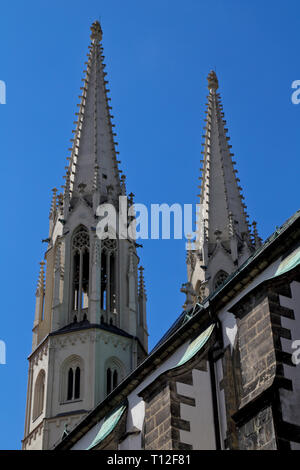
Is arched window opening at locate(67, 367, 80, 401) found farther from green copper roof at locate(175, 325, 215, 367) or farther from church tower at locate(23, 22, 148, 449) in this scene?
green copper roof at locate(175, 325, 215, 367)

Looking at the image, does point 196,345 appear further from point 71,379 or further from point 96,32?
point 96,32

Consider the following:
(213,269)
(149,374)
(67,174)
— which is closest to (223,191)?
(213,269)

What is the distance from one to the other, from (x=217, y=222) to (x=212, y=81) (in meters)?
9.97

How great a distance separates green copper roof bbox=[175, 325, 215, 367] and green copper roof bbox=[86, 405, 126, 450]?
2776 mm

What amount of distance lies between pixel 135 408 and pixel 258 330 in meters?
5.96

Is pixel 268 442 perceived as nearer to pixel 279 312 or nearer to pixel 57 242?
pixel 279 312

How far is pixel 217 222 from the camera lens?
4081cm

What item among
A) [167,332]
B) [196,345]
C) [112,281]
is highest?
[112,281]

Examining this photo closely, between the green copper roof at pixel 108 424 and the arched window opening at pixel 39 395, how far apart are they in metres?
11.0

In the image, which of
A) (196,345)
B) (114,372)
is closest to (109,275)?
(114,372)

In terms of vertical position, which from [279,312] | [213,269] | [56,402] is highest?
[213,269]

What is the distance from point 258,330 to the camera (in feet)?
55.8

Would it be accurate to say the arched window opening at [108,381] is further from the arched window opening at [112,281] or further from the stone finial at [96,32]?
the stone finial at [96,32]

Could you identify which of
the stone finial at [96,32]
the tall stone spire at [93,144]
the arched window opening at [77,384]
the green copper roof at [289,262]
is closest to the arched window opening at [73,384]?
the arched window opening at [77,384]
